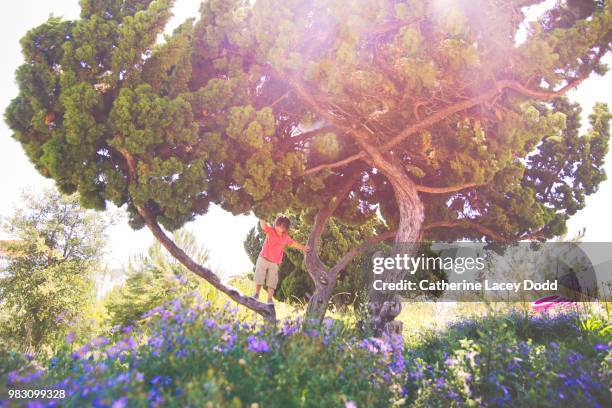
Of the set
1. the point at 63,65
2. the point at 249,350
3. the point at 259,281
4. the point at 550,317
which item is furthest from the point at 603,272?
the point at 63,65

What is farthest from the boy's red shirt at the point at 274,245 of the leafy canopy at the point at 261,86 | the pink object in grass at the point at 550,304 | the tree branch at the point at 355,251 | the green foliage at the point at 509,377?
the pink object in grass at the point at 550,304

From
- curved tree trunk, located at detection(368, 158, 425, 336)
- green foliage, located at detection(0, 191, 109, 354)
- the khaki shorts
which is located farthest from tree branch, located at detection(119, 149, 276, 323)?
green foliage, located at detection(0, 191, 109, 354)

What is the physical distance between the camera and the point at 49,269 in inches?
419

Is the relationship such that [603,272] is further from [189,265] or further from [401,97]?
[189,265]

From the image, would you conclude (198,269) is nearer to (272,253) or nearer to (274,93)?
(272,253)

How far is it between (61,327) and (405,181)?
26.9 feet

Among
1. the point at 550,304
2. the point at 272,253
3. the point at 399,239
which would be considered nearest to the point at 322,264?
the point at 272,253

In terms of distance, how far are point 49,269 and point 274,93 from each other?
714 cm

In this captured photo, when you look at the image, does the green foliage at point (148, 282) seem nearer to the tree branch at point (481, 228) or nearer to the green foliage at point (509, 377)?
the tree branch at point (481, 228)

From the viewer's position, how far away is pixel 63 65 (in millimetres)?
5895

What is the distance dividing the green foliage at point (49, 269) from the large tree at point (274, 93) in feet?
16.2

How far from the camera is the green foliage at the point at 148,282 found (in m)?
8.48

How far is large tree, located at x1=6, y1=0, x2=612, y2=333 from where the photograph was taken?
227 inches

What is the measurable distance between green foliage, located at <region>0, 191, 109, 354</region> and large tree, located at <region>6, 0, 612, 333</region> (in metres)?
4.94
